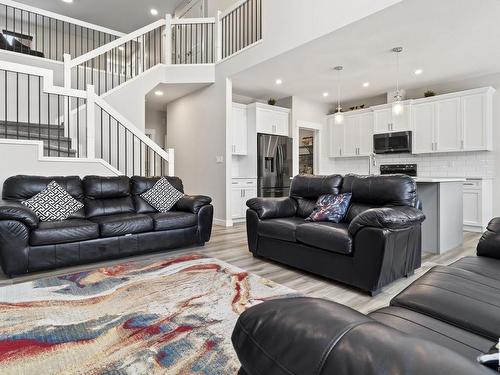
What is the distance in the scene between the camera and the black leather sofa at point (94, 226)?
2797 millimetres

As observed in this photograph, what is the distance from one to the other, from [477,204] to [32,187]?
6.73 meters

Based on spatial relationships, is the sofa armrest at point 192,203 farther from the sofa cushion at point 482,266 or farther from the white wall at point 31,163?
the sofa cushion at point 482,266

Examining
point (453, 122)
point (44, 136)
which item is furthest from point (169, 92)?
point (453, 122)

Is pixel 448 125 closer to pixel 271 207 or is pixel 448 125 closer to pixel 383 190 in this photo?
pixel 383 190

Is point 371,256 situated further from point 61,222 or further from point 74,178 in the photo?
point 74,178

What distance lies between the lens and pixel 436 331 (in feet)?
3.35

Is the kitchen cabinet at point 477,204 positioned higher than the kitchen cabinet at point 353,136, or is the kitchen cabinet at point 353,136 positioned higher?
the kitchen cabinet at point 353,136

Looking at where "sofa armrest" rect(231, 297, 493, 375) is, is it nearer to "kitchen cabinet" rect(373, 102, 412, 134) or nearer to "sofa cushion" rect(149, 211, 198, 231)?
"sofa cushion" rect(149, 211, 198, 231)

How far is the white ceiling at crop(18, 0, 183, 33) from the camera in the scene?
770 cm

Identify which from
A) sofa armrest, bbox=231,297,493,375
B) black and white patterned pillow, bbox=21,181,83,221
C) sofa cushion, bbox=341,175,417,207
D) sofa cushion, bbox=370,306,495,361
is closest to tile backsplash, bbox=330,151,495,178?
sofa cushion, bbox=341,175,417,207

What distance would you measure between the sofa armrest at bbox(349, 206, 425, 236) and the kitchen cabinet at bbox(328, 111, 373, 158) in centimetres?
469

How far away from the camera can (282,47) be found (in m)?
4.50

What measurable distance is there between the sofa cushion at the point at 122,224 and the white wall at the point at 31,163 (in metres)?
1.16

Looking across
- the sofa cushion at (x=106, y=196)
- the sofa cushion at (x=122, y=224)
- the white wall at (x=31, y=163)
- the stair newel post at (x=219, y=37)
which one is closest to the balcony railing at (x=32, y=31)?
the stair newel post at (x=219, y=37)
